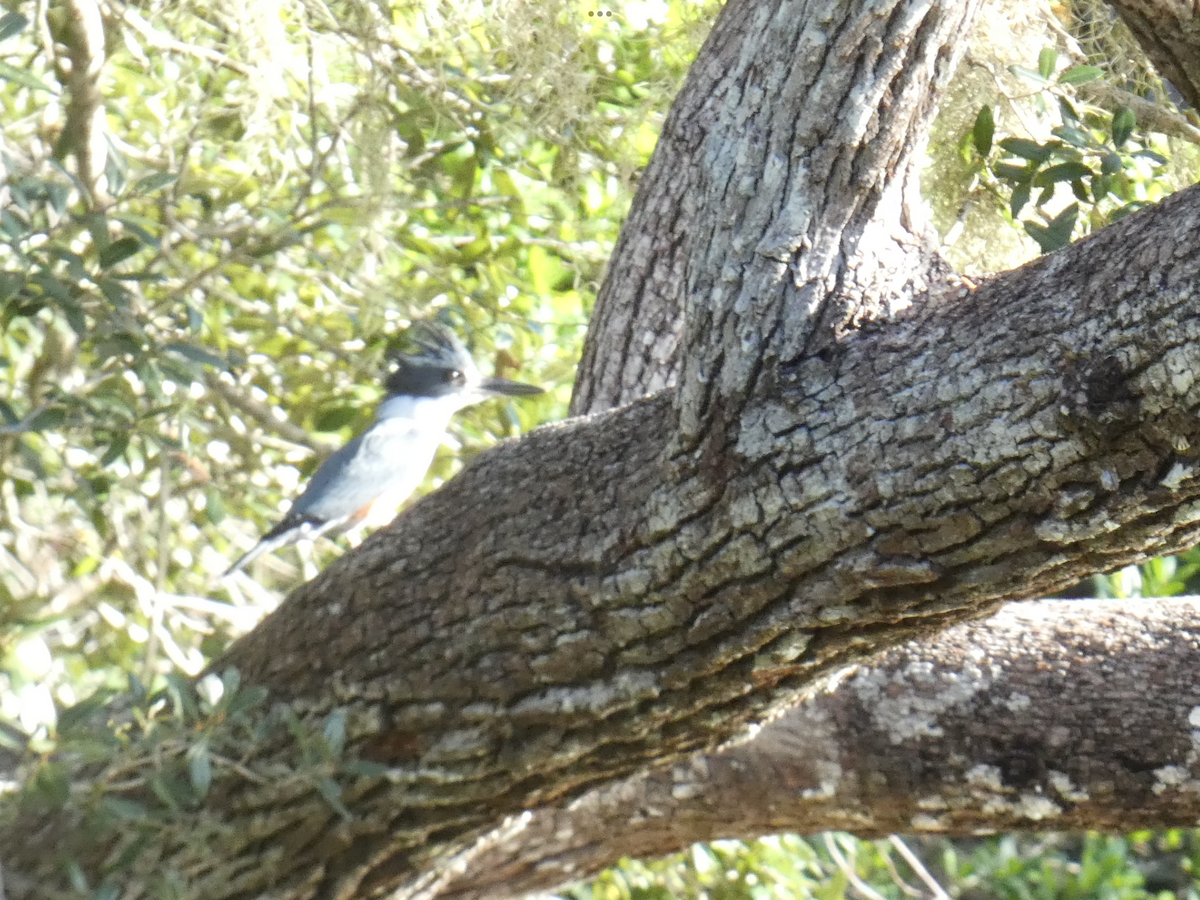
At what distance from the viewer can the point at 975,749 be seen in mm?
1763

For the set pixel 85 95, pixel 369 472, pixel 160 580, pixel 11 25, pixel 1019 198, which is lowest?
pixel 369 472

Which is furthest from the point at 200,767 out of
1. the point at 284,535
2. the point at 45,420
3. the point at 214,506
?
the point at 284,535

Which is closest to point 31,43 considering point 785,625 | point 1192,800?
point 785,625

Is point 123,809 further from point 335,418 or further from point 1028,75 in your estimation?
point 1028,75

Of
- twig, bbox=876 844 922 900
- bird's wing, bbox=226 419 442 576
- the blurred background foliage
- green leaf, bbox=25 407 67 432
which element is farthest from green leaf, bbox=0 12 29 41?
twig, bbox=876 844 922 900

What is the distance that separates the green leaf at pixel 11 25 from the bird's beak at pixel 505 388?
136 cm

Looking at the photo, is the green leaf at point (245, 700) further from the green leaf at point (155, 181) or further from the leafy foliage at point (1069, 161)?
the leafy foliage at point (1069, 161)

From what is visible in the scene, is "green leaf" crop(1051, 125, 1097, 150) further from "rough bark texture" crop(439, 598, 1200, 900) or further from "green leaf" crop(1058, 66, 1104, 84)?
"rough bark texture" crop(439, 598, 1200, 900)

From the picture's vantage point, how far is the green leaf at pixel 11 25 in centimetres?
185

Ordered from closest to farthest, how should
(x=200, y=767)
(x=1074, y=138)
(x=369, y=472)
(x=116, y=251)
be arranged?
(x=200, y=767) < (x=1074, y=138) < (x=116, y=251) < (x=369, y=472)

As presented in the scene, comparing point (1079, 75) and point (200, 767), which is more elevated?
point (1079, 75)

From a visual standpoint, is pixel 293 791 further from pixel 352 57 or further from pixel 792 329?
pixel 352 57

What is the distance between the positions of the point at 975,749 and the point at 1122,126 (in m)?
0.87

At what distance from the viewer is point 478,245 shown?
9.36 ft
